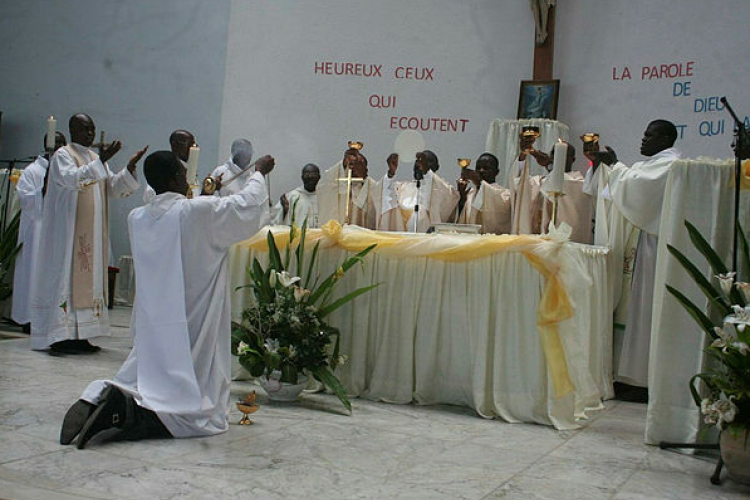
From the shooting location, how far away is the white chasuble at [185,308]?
367 cm

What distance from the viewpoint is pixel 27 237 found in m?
7.38

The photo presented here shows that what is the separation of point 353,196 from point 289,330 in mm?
1896

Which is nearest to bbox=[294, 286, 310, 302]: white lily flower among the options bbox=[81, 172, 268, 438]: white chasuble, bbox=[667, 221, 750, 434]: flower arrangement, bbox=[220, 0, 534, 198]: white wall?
bbox=[81, 172, 268, 438]: white chasuble

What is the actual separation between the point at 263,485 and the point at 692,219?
2542 mm

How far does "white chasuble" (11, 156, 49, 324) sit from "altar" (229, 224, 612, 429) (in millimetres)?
2766

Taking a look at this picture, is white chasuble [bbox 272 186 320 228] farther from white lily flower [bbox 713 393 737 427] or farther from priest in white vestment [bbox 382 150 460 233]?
white lily flower [bbox 713 393 737 427]

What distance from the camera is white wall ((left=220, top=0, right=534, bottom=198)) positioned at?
945 centimetres

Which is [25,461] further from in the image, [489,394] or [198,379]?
[489,394]

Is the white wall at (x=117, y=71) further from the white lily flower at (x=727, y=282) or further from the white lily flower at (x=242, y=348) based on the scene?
the white lily flower at (x=727, y=282)

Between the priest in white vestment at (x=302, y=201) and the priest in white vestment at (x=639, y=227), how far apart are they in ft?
12.4

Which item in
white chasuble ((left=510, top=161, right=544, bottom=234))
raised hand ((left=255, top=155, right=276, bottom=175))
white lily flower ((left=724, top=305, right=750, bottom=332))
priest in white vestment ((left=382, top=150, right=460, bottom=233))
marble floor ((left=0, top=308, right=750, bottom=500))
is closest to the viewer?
marble floor ((left=0, top=308, right=750, bottom=500))

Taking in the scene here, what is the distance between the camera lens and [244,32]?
32.3 feet

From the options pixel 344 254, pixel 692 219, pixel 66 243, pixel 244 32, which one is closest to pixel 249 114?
pixel 244 32

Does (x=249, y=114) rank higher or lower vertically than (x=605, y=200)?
higher
